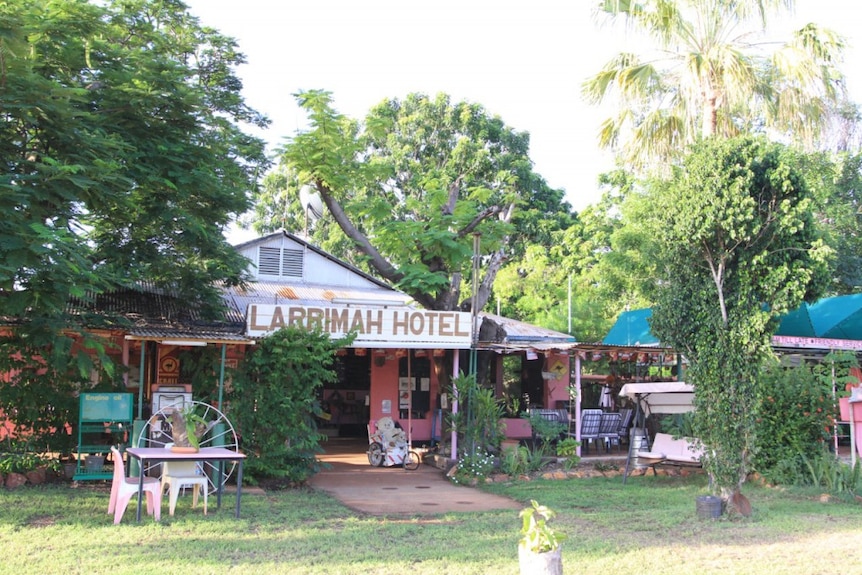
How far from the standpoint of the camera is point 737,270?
28.6 feet

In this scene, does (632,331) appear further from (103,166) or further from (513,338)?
(103,166)

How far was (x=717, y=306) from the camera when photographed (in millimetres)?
8711

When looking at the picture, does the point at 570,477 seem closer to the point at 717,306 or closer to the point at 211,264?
the point at 717,306

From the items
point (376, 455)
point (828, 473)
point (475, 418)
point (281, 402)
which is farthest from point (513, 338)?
point (828, 473)

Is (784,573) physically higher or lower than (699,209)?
lower

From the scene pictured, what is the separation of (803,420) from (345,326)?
712cm

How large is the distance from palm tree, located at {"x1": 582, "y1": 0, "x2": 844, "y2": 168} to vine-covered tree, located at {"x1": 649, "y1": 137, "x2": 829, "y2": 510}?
3078mm

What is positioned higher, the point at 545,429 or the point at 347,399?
the point at 347,399

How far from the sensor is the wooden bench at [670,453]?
1098 centimetres

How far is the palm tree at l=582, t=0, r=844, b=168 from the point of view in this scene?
39.0 ft

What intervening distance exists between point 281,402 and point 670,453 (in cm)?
584

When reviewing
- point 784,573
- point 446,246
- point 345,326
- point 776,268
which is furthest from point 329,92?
point 784,573

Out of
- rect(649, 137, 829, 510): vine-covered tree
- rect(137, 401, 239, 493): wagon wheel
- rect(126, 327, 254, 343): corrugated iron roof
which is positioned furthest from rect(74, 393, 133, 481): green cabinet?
rect(649, 137, 829, 510): vine-covered tree

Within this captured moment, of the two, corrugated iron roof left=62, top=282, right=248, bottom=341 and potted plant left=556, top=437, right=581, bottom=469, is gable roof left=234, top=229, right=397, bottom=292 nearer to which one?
corrugated iron roof left=62, top=282, right=248, bottom=341
